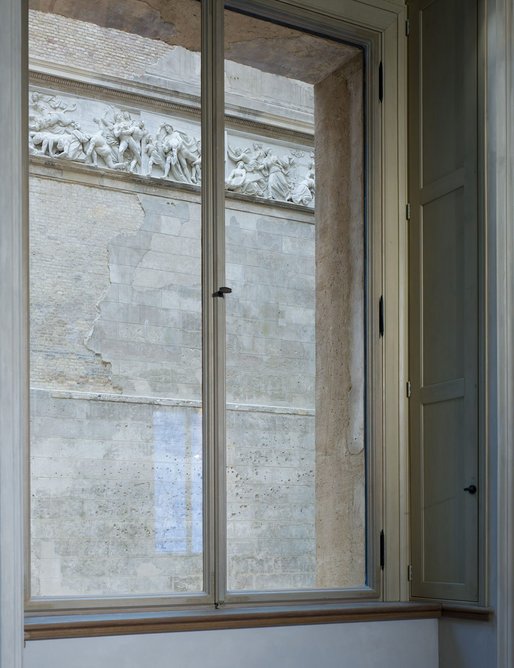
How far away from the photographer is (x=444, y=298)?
4.10 m

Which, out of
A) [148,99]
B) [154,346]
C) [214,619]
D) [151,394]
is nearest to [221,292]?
[154,346]

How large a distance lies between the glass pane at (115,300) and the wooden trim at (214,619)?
0.66 ft

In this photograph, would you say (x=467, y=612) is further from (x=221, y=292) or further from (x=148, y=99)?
(x=148, y=99)

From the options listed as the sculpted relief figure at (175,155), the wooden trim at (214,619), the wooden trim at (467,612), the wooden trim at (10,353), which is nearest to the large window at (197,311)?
the sculpted relief figure at (175,155)

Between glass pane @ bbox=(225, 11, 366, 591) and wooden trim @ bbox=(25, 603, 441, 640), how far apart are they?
19 centimetres

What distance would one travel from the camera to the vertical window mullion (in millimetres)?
3748

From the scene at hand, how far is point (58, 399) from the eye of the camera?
3559 mm

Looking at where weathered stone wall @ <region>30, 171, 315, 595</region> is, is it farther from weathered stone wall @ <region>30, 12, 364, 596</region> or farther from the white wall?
the white wall

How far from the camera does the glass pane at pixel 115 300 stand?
3.53 meters

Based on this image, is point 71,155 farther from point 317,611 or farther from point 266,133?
point 317,611

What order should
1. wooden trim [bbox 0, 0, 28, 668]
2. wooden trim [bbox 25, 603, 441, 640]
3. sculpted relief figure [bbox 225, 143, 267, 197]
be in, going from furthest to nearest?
sculpted relief figure [bbox 225, 143, 267, 197]
wooden trim [bbox 25, 603, 441, 640]
wooden trim [bbox 0, 0, 28, 668]

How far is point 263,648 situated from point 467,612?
0.80 m

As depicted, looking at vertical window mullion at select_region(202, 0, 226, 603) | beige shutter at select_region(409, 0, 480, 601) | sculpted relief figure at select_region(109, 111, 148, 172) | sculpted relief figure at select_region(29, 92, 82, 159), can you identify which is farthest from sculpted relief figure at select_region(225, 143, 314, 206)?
sculpted relief figure at select_region(29, 92, 82, 159)

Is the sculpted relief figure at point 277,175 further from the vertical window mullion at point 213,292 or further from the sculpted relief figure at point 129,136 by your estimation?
the sculpted relief figure at point 129,136
